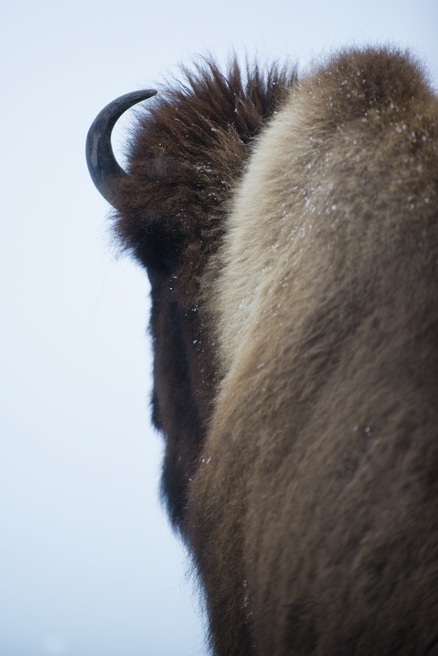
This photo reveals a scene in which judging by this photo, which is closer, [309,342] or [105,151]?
[309,342]

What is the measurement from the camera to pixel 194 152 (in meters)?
2.08

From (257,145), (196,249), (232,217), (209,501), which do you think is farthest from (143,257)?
(209,501)

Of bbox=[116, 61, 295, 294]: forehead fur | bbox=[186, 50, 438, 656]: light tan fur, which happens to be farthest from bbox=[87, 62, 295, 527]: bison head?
bbox=[186, 50, 438, 656]: light tan fur

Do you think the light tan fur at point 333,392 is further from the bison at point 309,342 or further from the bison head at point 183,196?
the bison head at point 183,196

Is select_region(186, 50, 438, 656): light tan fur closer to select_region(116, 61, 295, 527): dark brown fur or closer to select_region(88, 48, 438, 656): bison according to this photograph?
select_region(88, 48, 438, 656): bison

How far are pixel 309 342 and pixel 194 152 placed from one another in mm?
958

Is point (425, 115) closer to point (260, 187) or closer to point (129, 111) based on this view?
point (260, 187)

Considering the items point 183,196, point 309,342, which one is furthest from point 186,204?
point 309,342

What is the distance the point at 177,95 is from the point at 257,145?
0.43 meters

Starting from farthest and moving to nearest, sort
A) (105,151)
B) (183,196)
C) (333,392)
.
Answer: (105,151) → (183,196) → (333,392)

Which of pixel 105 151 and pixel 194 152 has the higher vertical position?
pixel 105 151

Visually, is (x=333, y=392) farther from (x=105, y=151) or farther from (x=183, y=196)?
(x=105, y=151)

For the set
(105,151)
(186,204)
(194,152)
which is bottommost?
(186,204)

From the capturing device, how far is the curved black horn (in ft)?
7.25
